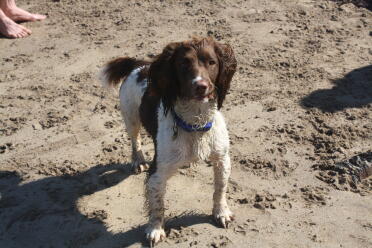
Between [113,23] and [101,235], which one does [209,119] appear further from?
[113,23]

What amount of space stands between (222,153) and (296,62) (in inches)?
113

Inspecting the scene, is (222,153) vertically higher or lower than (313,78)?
higher

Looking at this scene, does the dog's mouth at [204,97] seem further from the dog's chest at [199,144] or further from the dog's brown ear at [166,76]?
the dog's chest at [199,144]

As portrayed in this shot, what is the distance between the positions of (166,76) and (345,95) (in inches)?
113

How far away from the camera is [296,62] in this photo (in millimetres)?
6117

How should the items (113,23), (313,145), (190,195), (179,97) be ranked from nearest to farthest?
(179,97)
(190,195)
(313,145)
(113,23)

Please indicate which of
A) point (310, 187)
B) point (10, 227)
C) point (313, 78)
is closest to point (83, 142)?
point (10, 227)

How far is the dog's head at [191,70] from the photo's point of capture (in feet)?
10.5

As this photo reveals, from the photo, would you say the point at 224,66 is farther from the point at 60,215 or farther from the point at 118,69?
the point at 60,215

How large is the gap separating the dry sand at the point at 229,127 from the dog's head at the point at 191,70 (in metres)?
1.19

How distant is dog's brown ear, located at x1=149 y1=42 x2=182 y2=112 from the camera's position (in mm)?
3346

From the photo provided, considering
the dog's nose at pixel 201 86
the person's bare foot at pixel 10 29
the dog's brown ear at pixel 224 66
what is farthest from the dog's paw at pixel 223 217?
the person's bare foot at pixel 10 29

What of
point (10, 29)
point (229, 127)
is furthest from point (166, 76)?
point (10, 29)

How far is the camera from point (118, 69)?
179 inches
